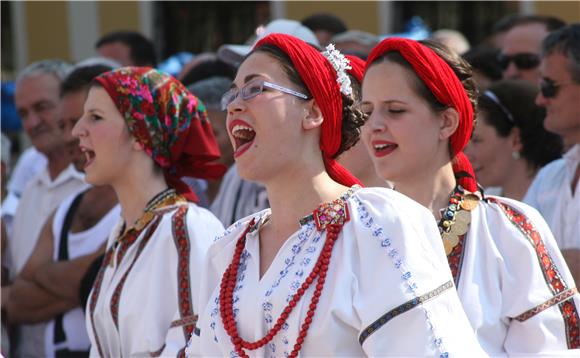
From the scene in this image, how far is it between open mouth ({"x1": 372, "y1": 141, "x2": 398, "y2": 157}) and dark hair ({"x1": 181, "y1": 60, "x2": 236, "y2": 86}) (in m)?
3.07

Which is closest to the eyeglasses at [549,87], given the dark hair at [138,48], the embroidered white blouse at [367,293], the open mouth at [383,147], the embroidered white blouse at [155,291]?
the open mouth at [383,147]

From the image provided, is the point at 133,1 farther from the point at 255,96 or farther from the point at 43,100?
the point at 255,96

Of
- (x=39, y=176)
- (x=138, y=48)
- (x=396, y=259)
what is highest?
(x=396, y=259)

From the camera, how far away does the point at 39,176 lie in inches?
258

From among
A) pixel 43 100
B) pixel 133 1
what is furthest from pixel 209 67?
pixel 133 1

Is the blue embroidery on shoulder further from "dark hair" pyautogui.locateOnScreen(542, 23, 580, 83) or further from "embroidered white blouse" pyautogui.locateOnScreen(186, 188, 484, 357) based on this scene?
"dark hair" pyautogui.locateOnScreen(542, 23, 580, 83)

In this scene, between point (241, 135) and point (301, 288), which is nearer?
point (301, 288)

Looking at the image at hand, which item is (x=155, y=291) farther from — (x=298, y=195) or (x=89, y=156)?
(x=298, y=195)

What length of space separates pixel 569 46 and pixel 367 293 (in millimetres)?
2588

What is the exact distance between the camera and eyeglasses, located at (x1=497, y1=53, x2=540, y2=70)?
658 cm

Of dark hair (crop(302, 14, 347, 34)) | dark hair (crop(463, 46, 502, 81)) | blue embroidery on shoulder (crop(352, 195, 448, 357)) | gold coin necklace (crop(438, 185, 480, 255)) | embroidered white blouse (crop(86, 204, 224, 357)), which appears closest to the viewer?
blue embroidery on shoulder (crop(352, 195, 448, 357))

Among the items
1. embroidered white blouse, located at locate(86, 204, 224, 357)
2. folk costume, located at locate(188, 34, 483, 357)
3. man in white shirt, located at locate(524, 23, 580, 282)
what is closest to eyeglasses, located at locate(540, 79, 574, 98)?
man in white shirt, located at locate(524, 23, 580, 282)

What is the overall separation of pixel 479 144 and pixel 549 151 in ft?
1.47

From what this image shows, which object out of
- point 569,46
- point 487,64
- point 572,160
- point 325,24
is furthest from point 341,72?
point 325,24
